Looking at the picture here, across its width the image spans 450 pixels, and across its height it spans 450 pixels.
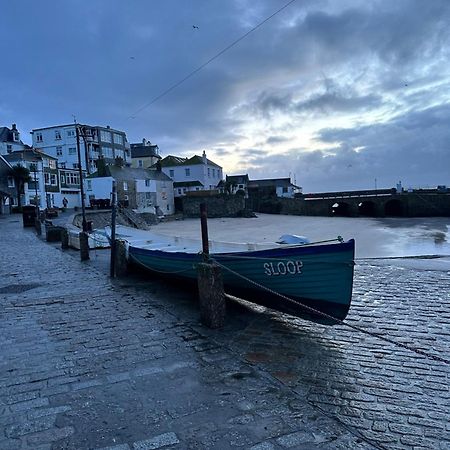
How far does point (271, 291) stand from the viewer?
250 inches

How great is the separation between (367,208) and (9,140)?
6744cm

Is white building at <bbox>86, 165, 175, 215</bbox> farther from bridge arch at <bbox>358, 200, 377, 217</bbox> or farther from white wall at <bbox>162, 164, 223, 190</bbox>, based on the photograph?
bridge arch at <bbox>358, 200, 377, 217</bbox>

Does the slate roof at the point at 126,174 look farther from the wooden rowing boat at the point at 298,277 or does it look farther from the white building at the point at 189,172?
the wooden rowing boat at the point at 298,277

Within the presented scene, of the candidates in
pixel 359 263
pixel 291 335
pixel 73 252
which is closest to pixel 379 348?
pixel 291 335

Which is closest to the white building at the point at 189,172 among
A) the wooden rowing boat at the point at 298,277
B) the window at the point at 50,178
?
the window at the point at 50,178

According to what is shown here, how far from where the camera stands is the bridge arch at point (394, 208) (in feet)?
228

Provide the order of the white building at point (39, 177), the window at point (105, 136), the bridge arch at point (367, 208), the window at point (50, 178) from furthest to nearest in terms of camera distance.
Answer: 1. the window at point (105, 136)
2. the bridge arch at point (367, 208)
3. the window at point (50, 178)
4. the white building at point (39, 177)

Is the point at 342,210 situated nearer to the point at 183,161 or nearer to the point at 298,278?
the point at 183,161

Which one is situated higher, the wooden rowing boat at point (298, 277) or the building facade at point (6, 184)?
the building facade at point (6, 184)

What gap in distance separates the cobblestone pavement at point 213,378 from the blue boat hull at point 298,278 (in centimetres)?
42

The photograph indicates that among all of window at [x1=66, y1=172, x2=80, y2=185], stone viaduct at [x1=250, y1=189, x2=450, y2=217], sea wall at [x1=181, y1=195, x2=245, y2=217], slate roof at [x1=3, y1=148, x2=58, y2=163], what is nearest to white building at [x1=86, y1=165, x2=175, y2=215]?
sea wall at [x1=181, y1=195, x2=245, y2=217]

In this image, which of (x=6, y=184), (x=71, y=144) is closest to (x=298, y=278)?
(x=6, y=184)

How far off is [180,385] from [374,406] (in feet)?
6.87

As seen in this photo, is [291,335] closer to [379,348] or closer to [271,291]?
[271,291]
